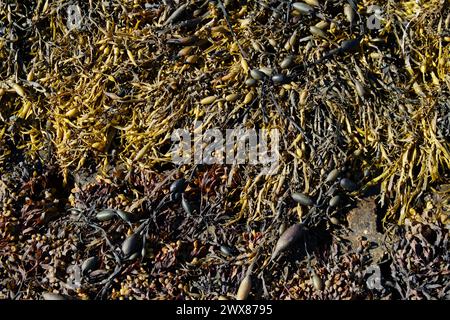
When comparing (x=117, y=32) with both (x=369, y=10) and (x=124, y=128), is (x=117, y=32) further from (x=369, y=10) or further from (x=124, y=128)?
(x=369, y=10)

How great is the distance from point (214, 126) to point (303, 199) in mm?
556

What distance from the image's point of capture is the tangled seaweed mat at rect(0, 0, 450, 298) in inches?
105

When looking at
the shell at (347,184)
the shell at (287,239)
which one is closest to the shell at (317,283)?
the shell at (287,239)

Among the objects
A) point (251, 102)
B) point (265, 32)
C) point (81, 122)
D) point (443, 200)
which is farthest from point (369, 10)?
point (81, 122)

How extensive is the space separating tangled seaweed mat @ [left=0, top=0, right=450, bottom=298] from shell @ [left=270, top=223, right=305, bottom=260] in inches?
1.9

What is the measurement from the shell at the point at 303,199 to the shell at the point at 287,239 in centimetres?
12

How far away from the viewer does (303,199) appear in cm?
266

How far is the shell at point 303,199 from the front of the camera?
266 cm

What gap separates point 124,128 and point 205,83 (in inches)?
18.0

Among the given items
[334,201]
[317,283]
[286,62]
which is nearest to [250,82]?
[286,62]

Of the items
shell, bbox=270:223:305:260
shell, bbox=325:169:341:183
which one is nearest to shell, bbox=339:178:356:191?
shell, bbox=325:169:341:183

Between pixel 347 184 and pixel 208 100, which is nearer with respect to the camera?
pixel 347 184

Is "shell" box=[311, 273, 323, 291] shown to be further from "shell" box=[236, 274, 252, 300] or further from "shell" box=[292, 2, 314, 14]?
"shell" box=[292, 2, 314, 14]

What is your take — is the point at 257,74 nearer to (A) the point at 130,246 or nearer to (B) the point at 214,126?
(B) the point at 214,126
